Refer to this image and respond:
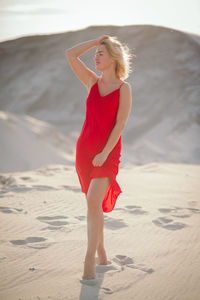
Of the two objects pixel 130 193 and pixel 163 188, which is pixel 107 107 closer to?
pixel 130 193

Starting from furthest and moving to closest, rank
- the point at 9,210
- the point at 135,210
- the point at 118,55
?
1. the point at 135,210
2. the point at 9,210
3. the point at 118,55

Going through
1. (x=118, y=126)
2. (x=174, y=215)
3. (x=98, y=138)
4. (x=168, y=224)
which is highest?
(x=118, y=126)

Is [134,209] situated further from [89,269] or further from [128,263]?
[89,269]

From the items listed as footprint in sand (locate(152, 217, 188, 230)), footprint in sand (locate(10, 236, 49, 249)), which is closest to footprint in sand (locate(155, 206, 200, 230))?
footprint in sand (locate(152, 217, 188, 230))

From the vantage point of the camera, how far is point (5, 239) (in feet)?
12.9

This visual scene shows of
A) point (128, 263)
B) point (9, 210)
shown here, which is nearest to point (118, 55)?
point (128, 263)

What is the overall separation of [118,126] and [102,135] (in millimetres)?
157

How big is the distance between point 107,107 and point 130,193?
11.9 ft

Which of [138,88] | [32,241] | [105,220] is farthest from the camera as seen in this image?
[138,88]

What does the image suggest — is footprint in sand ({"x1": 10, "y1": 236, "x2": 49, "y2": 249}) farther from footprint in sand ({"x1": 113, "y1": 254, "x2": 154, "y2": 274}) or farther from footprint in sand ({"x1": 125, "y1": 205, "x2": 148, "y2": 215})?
footprint in sand ({"x1": 125, "y1": 205, "x2": 148, "y2": 215})

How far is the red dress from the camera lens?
2.97 meters

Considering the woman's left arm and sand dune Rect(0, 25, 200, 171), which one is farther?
sand dune Rect(0, 25, 200, 171)

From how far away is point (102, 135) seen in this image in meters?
3.00

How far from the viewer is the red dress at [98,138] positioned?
2967mm
